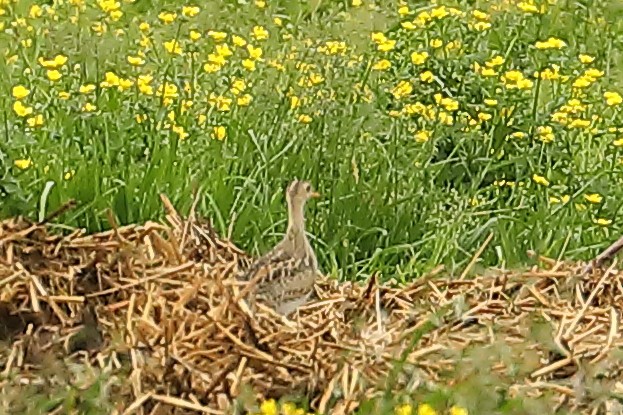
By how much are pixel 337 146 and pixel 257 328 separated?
7.59 feet

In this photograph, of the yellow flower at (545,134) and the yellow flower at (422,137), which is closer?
the yellow flower at (422,137)

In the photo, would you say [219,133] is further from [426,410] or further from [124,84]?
[426,410]

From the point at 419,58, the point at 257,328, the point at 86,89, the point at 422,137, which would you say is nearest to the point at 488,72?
the point at 419,58

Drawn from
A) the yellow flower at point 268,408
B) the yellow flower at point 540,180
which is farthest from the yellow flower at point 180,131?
the yellow flower at point 268,408

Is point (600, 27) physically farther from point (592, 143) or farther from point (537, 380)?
point (537, 380)

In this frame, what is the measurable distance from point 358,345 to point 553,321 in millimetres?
520

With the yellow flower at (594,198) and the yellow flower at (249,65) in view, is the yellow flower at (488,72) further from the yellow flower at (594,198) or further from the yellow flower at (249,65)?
the yellow flower at (249,65)

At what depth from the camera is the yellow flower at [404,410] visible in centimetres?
277

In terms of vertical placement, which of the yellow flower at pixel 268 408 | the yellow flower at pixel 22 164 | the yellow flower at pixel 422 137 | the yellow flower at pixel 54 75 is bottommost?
the yellow flower at pixel 422 137

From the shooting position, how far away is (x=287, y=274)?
3.85m

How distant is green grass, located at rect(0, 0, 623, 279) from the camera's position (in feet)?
16.6

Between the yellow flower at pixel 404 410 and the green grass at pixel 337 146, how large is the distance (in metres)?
1.85

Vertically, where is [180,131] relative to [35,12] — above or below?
above

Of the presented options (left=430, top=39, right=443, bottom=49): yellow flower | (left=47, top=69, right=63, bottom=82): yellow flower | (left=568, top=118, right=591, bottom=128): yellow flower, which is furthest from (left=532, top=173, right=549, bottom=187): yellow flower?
(left=47, top=69, right=63, bottom=82): yellow flower
